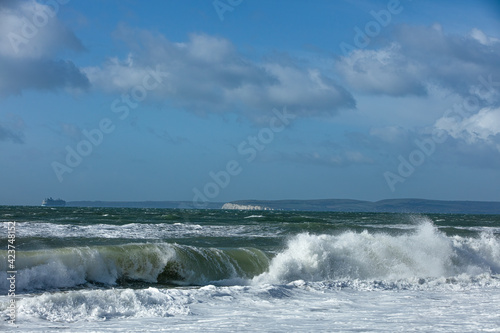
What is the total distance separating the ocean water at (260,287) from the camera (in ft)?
28.3

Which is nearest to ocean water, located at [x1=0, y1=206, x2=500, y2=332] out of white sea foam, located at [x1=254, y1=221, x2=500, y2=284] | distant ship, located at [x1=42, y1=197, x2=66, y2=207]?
white sea foam, located at [x1=254, y1=221, x2=500, y2=284]

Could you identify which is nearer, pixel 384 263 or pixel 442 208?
pixel 384 263

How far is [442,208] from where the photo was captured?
158250mm

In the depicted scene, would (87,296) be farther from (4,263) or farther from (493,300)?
(493,300)

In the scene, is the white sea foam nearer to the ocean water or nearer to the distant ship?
the ocean water

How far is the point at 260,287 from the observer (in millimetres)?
11758

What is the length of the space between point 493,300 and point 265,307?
5.12m

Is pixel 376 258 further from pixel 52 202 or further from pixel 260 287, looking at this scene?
pixel 52 202

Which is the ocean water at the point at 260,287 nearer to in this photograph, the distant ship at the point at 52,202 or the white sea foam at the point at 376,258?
the white sea foam at the point at 376,258

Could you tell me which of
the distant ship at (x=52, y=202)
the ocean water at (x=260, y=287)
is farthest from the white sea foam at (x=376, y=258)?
the distant ship at (x=52, y=202)

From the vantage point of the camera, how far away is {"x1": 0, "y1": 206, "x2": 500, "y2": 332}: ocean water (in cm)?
862

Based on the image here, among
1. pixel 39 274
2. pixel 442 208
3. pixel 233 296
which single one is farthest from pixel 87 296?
pixel 442 208

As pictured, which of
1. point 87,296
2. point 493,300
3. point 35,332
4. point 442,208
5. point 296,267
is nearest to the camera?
point 35,332

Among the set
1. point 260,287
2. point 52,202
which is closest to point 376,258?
point 260,287
